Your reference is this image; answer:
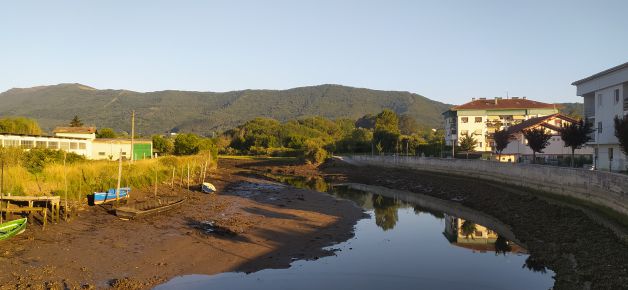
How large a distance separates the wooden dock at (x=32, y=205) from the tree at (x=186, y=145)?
199 feet

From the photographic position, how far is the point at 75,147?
6394cm

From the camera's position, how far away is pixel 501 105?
113312mm

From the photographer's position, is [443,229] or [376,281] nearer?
[376,281]

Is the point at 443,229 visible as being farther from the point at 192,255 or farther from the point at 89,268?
the point at 89,268

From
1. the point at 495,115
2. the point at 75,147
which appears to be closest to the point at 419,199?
the point at 75,147

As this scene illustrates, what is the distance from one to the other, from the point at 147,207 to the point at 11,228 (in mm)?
9328

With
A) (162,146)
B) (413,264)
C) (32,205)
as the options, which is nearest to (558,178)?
(413,264)

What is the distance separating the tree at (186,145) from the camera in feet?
282

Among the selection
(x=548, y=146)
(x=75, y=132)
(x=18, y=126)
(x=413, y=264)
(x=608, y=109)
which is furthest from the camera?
(x=18, y=126)

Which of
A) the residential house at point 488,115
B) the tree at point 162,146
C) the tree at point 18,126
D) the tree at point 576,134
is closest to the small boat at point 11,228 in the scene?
the tree at point 576,134

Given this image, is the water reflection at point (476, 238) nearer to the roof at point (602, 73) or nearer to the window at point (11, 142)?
the roof at point (602, 73)

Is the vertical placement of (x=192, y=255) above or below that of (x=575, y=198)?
below

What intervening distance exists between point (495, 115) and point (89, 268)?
107 meters

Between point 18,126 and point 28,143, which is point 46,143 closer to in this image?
point 28,143
